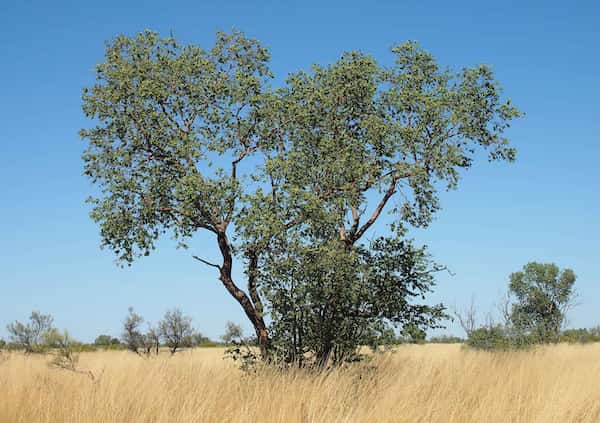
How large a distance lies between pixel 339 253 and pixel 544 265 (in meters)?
41.5

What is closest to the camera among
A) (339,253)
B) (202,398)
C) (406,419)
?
(406,419)

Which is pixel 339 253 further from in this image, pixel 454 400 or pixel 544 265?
pixel 544 265

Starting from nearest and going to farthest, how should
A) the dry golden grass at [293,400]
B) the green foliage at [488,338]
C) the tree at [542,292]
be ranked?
the dry golden grass at [293,400]
the green foliage at [488,338]
the tree at [542,292]

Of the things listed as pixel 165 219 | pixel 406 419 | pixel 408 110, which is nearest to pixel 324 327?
pixel 165 219

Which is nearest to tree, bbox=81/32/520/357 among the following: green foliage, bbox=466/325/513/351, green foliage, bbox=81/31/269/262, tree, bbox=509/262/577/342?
green foliage, bbox=81/31/269/262

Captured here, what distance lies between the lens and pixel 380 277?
1655 centimetres

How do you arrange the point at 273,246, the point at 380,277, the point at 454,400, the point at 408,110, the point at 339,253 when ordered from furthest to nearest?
1. the point at 408,110
2. the point at 380,277
3. the point at 273,246
4. the point at 339,253
5. the point at 454,400

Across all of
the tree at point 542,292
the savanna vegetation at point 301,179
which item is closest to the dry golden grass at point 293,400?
the savanna vegetation at point 301,179

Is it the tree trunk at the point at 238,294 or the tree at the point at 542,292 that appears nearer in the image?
the tree trunk at the point at 238,294

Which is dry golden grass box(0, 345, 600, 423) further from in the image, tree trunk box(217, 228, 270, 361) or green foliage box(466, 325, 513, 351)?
green foliage box(466, 325, 513, 351)

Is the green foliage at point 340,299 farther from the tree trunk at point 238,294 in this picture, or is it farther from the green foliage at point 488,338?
the green foliage at point 488,338

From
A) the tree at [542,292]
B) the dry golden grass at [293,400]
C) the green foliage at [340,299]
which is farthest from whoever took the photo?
the tree at [542,292]

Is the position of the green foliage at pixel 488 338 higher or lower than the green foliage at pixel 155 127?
lower

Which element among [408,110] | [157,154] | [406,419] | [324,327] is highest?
[408,110]
